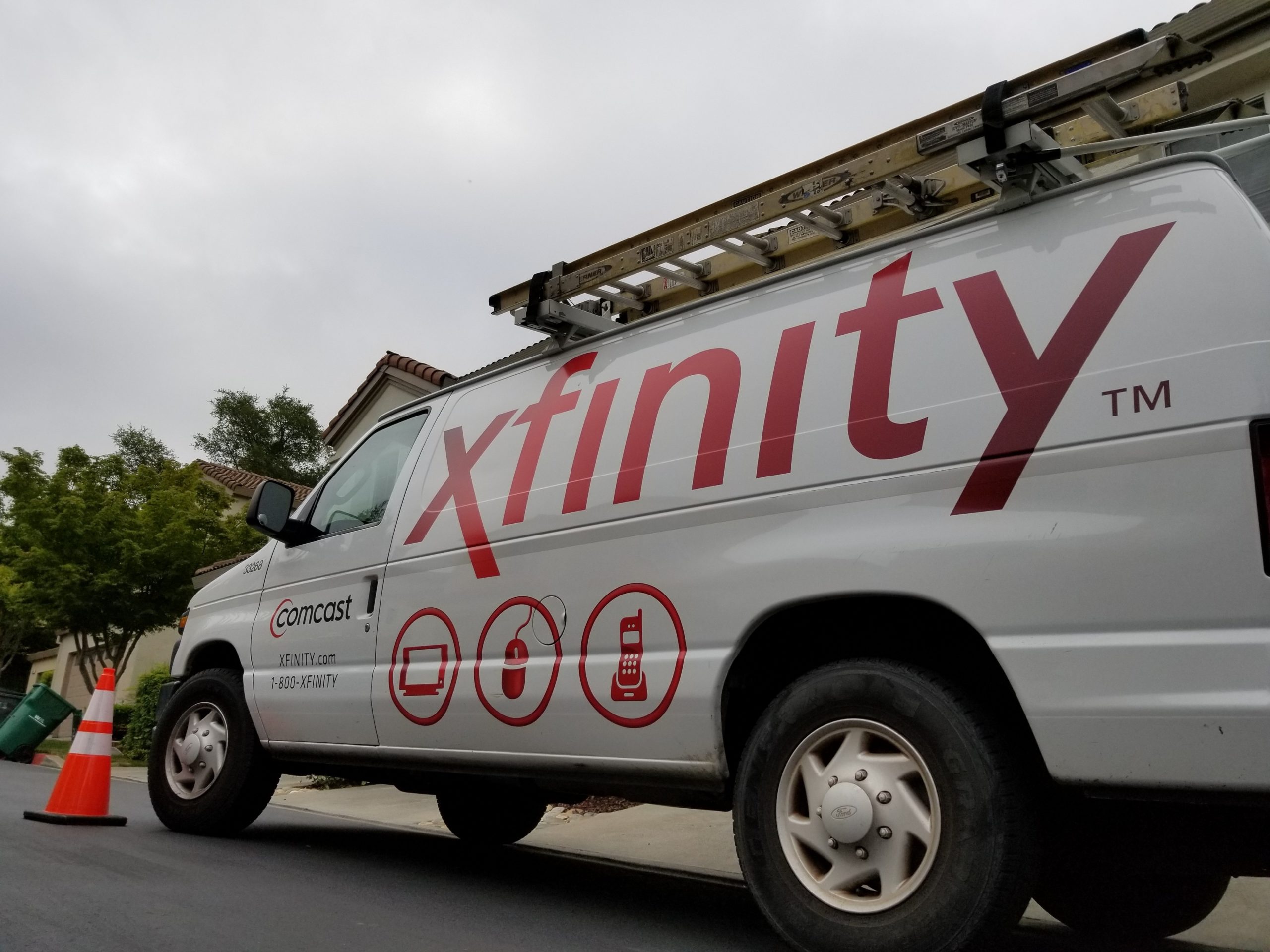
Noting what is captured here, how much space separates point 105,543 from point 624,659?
18775 millimetres

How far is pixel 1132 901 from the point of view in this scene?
3.61 meters

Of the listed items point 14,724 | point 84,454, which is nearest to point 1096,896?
point 14,724

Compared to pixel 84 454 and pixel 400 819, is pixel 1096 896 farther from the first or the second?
pixel 84 454

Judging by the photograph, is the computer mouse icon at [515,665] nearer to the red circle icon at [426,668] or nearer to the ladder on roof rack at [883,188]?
the red circle icon at [426,668]

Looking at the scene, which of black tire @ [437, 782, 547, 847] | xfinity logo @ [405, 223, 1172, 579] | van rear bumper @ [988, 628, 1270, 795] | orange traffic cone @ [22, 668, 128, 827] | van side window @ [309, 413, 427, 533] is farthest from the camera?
orange traffic cone @ [22, 668, 128, 827]

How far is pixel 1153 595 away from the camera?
8.30 ft

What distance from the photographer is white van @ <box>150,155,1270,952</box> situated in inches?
100

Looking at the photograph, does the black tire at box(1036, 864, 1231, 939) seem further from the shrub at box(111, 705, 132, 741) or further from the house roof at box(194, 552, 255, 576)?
the shrub at box(111, 705, 132, 741)

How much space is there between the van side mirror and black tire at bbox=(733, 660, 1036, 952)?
3027 mm

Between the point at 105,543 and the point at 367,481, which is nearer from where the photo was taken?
the point at 367,481

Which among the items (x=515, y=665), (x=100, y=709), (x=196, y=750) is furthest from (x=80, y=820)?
(x=515, y=665)

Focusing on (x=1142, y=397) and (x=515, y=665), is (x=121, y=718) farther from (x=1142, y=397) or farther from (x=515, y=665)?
(x=1142, y=397)

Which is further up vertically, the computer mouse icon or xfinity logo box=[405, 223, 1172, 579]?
xfinity logo box=[405, 223, 1172, 579]

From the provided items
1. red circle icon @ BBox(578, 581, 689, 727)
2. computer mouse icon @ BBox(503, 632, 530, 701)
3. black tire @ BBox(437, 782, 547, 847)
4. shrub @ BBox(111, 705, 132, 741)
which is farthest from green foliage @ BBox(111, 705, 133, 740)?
red circle icon @ BBox(578, 581, 689, 727)
